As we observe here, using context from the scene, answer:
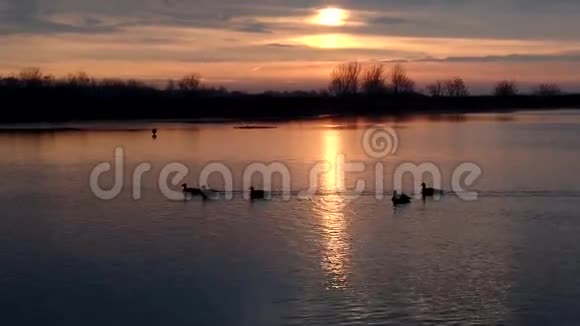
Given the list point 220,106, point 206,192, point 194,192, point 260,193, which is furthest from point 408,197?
point 220,106

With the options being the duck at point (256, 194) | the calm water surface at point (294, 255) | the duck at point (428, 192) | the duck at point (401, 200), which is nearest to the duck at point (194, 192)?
the calm water surface at point (294, 255)

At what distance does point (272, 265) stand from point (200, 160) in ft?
32.1

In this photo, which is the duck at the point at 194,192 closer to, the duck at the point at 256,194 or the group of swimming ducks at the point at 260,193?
the group of swimming ducks at the point at 260,193

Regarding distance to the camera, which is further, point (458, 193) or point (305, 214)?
point (458, 193)

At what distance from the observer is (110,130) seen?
1163 inches

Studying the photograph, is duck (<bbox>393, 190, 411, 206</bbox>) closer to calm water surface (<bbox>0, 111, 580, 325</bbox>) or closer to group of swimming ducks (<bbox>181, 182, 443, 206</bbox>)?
group of swimming ducks (<bbox>181, 182, 443, 206</bbox>)

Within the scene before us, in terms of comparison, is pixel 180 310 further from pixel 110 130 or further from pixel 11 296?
pixel 110 130

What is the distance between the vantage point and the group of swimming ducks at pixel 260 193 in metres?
11.6

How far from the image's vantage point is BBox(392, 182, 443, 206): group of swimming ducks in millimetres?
11531

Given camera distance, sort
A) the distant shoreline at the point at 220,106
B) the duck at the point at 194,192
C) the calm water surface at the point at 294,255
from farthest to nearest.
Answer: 1. the distant shoreline at the point at 220,106
2. the duck at the point at 194,192
3. the calm water surface at the point at 294,255

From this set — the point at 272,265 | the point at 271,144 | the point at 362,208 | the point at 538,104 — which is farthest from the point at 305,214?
the point at 538,104

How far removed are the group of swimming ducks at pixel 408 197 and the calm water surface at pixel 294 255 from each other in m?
0.20

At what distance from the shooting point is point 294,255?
8375 mm

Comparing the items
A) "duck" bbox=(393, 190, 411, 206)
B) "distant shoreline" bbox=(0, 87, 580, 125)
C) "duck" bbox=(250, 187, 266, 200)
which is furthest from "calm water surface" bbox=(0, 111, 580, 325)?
"distant shoreline" bbox=(0, 87, 580, 125)
